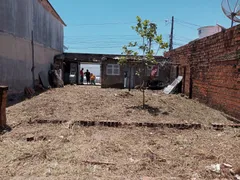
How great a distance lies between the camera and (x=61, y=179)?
252 cm

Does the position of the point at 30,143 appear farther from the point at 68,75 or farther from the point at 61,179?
the point at 68,75

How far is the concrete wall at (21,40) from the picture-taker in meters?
7.91

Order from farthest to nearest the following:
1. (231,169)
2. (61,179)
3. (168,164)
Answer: (168,164), (231,169), (61,179)

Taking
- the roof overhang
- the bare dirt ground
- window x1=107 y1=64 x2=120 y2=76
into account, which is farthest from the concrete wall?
window x1=107 y1=64 x2=120 y2=76

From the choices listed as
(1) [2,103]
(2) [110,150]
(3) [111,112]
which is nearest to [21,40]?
(1) [2,103]

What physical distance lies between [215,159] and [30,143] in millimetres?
3218

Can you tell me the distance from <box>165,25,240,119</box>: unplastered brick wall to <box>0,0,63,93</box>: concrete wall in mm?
8097

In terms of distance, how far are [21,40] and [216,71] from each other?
863 cm

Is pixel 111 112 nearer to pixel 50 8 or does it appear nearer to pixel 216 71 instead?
pixel 216 71

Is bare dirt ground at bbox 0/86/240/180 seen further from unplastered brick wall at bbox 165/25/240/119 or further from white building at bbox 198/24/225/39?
white building at bbox 198/24/225/39

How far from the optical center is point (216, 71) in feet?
22.9

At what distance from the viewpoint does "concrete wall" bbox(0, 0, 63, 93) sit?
26.0 feet

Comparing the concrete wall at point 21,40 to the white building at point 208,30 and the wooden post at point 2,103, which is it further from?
the white building at point 208,30

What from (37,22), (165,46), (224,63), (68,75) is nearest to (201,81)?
Answer: (224,63)
